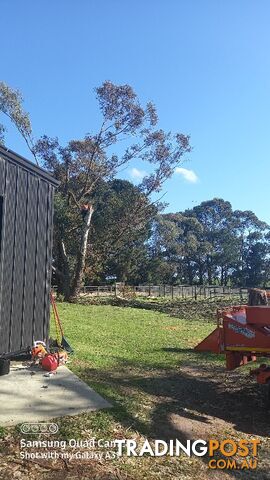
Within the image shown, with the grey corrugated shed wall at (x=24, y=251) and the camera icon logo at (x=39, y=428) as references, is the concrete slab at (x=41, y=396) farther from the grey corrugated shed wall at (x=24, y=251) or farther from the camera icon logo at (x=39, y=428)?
the grey corrugated shed wall at (x=24, y=251)

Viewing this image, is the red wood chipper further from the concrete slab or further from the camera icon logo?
the camera icon logo

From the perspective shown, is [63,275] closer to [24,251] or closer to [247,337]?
[24,251]

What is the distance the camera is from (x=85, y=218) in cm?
3247

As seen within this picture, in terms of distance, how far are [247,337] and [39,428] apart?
11.9 feet

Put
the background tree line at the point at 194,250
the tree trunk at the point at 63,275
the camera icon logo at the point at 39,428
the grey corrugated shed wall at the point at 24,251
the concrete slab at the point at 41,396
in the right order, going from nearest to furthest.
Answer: the camera icon logo at the point at 39,428 → the concrete slab at the point at 41,396 → the grey corrugated shed wall at the point at 24,251 → the tree trunk at the point at 63,275 → the background tree line at the point at 194,250

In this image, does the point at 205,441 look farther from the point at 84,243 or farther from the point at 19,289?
the point at 84,243

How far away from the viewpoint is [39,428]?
536 centimetres

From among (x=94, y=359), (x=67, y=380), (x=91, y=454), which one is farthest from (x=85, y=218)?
(x=91, y=454)

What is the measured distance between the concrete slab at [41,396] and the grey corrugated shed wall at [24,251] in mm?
733

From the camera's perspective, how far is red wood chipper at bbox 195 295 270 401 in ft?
24.3

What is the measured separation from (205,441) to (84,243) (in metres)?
27.0

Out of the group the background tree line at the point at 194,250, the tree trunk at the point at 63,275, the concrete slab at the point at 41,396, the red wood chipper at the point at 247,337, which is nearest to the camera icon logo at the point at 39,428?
the concrete slab at the point at 41,396

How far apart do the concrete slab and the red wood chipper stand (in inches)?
92.3

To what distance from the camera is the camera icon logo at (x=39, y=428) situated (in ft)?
17.3
